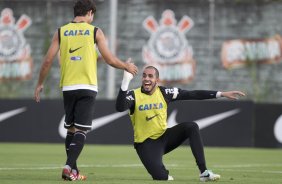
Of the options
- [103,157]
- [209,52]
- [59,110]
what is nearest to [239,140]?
[59,110]

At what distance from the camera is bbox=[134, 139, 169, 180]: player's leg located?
11.8m

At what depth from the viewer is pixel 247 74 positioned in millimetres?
31531

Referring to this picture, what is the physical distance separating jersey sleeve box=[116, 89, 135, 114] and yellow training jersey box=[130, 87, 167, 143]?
6 centimetres

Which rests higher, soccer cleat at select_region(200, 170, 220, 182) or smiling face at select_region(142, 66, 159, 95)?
smiling face at select_region(142, 66, 159, 95)

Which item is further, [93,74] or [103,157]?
[103,157]

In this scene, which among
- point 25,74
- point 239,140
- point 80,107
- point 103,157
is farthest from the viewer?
point 25,74

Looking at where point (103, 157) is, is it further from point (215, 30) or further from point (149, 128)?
point (215, 30)

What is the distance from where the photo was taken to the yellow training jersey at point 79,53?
1138 centimetres

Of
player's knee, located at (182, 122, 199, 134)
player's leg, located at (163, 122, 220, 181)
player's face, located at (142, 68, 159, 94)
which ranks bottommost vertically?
player's leg, located at (163, 122, 220, 181)

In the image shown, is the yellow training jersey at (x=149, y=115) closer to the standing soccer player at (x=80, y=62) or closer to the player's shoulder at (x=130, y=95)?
the player's shoulder at (x=130, y=95)

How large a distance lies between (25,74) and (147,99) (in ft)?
62.5

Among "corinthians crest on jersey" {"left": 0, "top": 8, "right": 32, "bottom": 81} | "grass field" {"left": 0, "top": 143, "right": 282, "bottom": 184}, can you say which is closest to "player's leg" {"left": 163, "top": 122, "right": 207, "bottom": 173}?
"grass field" {"left": 0, "top": 143, "right": 282, "bottom": 184}

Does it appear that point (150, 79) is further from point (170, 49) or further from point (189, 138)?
point (170, 49)

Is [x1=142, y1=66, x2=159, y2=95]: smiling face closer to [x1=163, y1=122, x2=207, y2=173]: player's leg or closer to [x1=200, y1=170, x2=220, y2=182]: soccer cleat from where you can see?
[x1=163, y1=122, x2=207, y2=173]: player's leg
